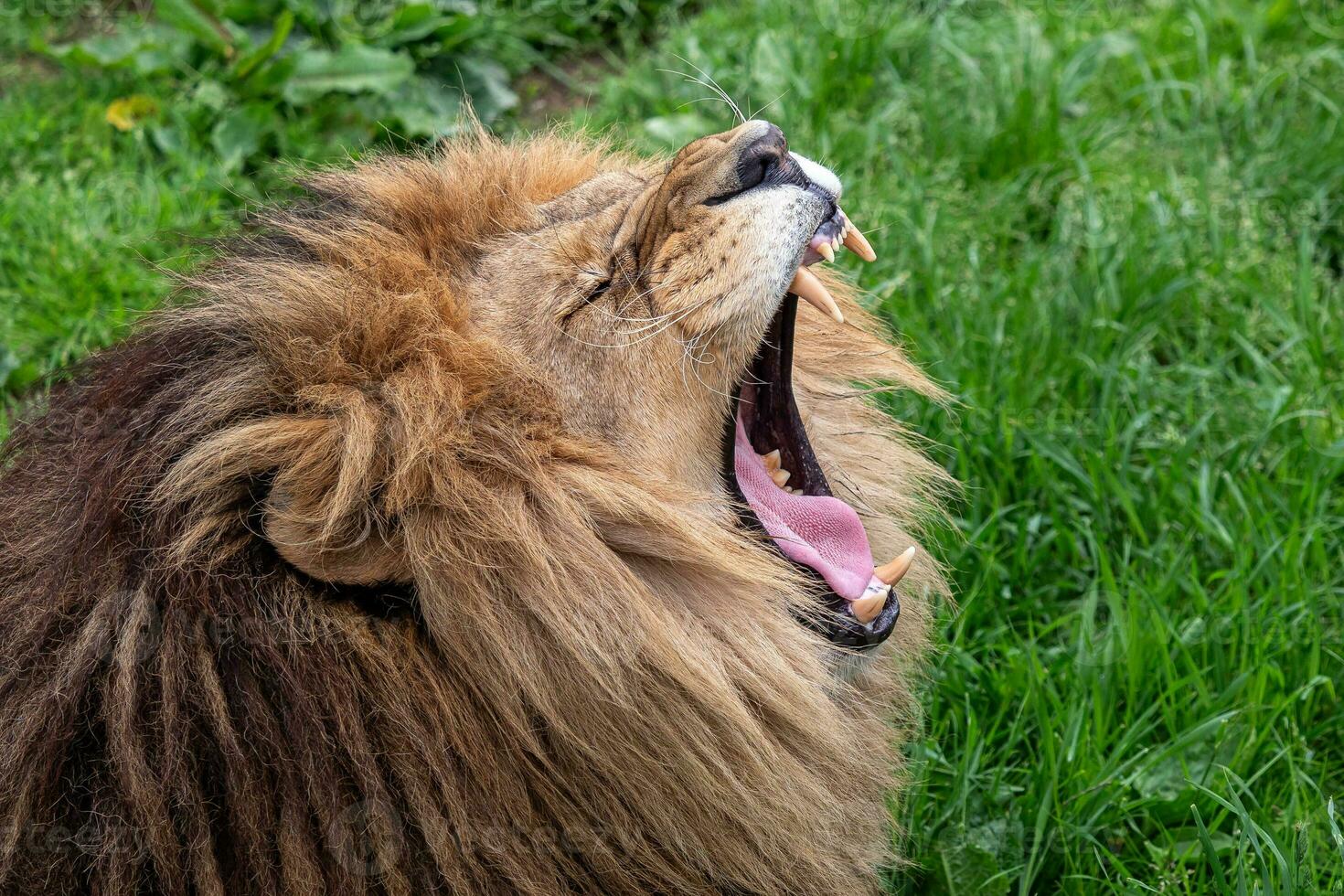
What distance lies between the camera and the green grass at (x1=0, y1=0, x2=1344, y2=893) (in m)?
2.84

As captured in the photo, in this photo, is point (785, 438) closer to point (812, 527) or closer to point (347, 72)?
point (812, 527)

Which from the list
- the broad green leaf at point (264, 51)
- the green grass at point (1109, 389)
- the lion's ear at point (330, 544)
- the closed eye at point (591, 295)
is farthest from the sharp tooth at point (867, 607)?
the broad green leaf at point (264, 51)

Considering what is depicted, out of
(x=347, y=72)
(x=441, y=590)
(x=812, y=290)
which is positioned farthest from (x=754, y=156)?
(x=347, y=72)

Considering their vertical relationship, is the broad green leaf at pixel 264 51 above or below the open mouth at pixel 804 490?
above

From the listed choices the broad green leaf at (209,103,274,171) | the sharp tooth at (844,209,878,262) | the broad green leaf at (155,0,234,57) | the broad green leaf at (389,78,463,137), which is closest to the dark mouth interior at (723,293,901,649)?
the sharp tooth at (844,209,878,262)

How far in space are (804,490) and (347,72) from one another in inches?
112

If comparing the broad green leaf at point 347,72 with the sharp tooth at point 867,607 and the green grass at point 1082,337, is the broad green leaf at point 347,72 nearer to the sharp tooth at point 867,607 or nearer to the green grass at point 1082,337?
the green grass at point 1082,337

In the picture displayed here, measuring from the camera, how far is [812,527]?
250 centimetres

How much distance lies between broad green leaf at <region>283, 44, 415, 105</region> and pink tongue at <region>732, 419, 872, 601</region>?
8.66 feet

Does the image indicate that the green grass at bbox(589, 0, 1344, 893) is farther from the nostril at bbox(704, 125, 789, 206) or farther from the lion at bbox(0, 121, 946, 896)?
the nostril at bbox(704, 125, 789, 206)

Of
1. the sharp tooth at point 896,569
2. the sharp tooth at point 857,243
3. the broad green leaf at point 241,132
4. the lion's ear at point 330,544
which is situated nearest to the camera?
the lion's ear at point 330,544

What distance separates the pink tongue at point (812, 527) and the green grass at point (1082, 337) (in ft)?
2.15

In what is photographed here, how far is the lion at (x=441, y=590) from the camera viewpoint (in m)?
1.93

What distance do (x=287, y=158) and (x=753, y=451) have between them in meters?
2.61
